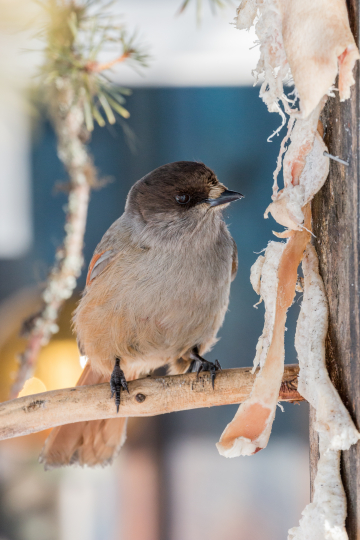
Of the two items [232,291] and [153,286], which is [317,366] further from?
[232,291]

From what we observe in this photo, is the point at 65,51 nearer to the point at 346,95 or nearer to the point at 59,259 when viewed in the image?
the point at 59,259

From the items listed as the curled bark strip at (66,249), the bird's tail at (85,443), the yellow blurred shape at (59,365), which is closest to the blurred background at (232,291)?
the yellow blurred shape at (59,365)

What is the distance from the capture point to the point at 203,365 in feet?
4.05

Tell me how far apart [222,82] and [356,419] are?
205 centimetres

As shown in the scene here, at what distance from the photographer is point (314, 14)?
0.58m

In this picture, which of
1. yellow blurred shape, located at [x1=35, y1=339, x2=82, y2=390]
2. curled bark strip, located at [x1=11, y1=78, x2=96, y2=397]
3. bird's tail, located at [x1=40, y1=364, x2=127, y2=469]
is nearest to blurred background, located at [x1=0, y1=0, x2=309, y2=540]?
yellow blurred shape, located at [x1=35, y1=339, x2=82, y2=390]

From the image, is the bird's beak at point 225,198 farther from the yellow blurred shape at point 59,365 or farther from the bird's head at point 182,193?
the yellow blurred shape at point 59,365

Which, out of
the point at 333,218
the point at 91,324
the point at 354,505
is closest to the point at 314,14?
the point at 333,218

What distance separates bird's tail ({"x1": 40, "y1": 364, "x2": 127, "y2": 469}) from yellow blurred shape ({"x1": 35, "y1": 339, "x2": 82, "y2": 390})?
28.4 inches

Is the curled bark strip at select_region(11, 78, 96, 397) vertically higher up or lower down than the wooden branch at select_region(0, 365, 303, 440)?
higher up

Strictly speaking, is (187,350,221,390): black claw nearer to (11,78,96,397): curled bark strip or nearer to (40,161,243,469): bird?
(40,161,243,469): bird

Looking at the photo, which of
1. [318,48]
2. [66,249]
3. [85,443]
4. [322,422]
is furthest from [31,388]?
[318,48]

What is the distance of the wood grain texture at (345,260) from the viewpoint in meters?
0.61

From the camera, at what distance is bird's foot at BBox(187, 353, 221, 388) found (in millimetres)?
1080
